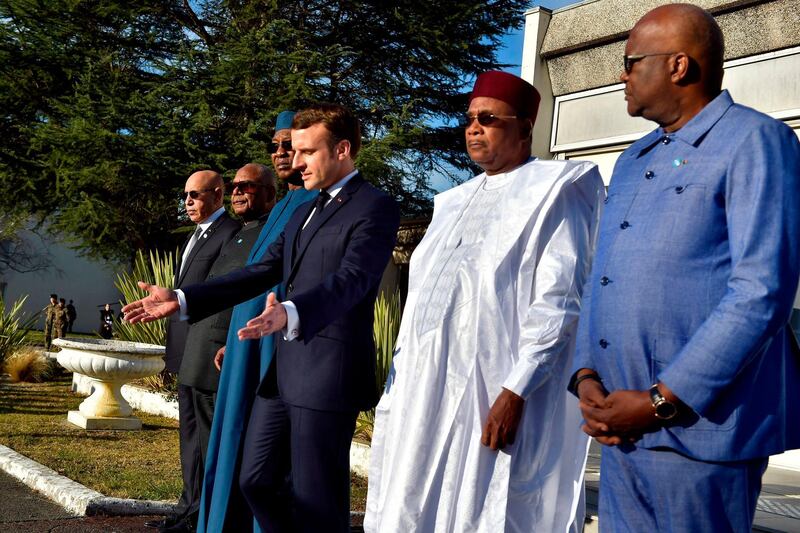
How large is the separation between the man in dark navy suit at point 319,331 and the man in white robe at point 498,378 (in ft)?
1.02

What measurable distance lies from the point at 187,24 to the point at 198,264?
1741 centimetres

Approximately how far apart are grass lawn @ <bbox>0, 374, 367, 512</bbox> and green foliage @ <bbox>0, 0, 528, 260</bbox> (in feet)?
27.6

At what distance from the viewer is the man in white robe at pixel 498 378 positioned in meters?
2.93

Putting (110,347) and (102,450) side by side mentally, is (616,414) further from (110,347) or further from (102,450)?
(110,347)

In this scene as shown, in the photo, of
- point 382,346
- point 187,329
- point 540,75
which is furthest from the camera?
point 540,75

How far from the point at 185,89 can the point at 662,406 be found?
1872 cm

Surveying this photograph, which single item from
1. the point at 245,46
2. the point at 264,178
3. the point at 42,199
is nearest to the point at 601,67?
the point at 264,178

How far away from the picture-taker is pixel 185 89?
770 inches

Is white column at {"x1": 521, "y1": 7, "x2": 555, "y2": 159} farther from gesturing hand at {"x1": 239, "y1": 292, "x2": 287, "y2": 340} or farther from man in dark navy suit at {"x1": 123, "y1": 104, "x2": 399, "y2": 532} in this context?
gesturing hand at {"x1": 239, "y1": 292, "x2": 287, "y2": 340}

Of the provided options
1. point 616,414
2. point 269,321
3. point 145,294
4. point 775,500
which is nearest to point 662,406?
point 616,414

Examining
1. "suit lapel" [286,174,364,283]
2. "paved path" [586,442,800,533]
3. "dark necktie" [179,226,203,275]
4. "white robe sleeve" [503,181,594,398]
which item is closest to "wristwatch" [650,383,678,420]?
"white robe sleeve" [503,181,594,398]

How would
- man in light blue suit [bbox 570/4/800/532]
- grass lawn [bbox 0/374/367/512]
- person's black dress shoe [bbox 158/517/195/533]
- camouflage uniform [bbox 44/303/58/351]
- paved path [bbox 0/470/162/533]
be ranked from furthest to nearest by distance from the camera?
1. camouflage uniform [bbox 44/303/58/351]
2. grass lawn [bbox 0/374/367/512]
3. paved path [bbox 0/470/162/533]
4. person's black dress shoe [bbox 158/517/195/533]
5. man in light blue suit [bbox 570/4/800/532]

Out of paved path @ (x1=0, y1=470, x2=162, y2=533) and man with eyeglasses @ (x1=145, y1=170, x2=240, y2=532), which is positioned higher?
man with eyeglasses @ (x1=145, y1=170, x2=240, y2=532)

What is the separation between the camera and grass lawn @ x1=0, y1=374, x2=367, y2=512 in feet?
21.9
